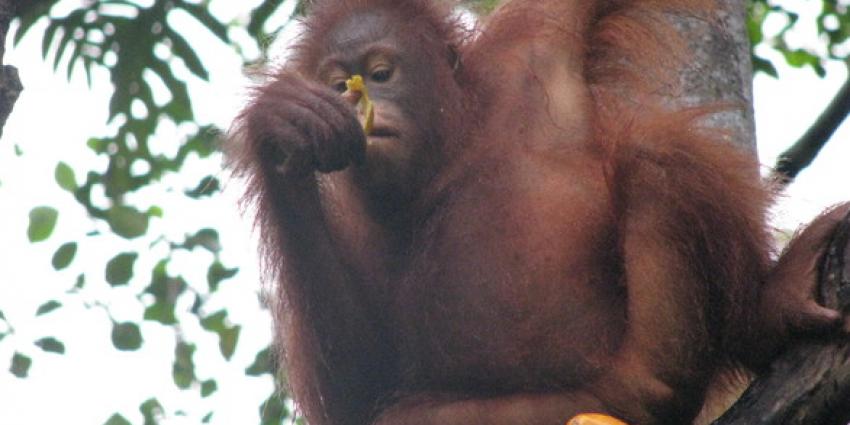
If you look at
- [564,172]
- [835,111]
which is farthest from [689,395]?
[835,111]

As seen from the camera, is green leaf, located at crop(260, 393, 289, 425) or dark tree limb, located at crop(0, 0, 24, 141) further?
green leaf, located at crop(260, 393, 289, 425)

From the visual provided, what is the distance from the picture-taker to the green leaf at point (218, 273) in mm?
6051

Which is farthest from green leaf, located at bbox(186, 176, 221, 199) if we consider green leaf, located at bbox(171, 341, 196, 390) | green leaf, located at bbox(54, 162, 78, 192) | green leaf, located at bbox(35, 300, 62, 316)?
green leaf, located at bbox(35, 300, 62, 316)

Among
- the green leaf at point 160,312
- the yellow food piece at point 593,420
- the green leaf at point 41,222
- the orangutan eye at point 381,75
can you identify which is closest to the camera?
the yellow food piece at point 593,420

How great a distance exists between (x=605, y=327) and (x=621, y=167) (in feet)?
1.37

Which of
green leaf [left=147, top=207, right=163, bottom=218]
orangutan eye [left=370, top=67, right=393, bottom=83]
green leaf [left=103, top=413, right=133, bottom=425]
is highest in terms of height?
orangutan eye [left=370, top=67, right=393, bottom=83]

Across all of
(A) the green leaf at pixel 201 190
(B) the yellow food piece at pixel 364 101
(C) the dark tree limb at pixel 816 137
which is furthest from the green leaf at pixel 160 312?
(C) the dark tree limb at pixel 816 137

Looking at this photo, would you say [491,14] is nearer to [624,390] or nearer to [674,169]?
[674,169]

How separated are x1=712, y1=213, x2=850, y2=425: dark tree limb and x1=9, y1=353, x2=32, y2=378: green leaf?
3657mm

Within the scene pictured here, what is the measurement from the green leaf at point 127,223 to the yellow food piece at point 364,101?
2.41 metres

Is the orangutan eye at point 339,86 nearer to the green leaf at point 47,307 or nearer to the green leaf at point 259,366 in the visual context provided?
the green leaf at point 259,366

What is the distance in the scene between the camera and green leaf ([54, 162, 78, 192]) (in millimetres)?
5855

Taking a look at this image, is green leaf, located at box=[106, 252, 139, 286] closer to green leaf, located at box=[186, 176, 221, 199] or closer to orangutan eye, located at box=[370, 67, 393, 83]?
green leaf, located at box=[186, 176, 221, 199]

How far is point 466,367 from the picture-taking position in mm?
3479
